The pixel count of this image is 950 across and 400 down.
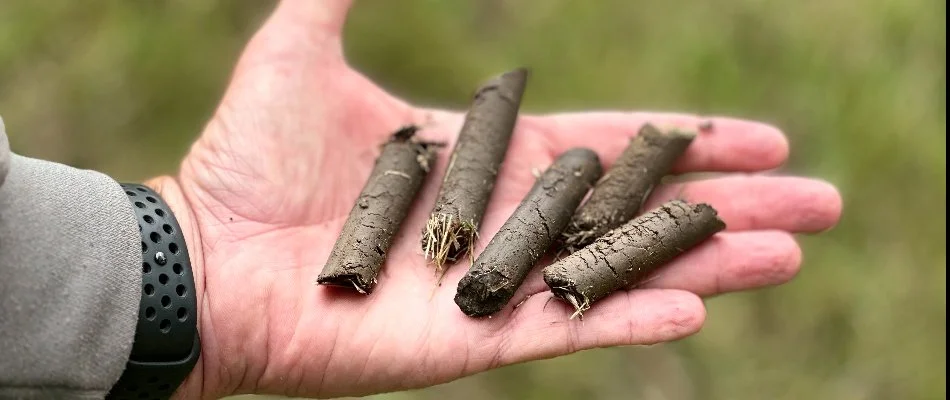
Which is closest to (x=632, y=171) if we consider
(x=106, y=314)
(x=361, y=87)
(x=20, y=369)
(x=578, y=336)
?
(x=578, y=336)

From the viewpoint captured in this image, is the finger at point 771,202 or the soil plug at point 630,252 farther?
A: the finger at point 771,202

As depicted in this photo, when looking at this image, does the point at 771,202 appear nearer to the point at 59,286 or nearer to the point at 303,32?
the point at 303,32

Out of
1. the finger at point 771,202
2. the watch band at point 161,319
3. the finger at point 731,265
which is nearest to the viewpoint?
the watch band at point 161,319

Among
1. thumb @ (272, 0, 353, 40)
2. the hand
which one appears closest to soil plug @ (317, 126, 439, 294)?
the hand

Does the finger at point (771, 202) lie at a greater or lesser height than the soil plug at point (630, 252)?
greater

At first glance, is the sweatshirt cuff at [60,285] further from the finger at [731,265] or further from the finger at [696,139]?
the finger at [696,139]

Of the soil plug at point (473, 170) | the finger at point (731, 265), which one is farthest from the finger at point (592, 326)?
the soil plug at point (473, 170)
